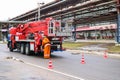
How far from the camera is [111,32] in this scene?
261 ft

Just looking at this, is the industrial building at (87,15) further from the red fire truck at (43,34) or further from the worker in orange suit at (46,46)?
the worker in orange suit at (46,46)

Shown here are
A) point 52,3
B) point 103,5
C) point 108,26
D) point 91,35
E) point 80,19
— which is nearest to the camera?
point 103,5

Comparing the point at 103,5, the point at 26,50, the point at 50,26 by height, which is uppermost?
the point at 103,5

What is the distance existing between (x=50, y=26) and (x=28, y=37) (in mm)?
4595

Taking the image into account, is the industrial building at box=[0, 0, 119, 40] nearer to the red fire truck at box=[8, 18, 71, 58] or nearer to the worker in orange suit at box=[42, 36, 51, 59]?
the red fire truck at box=[8, 18, 71, 58]

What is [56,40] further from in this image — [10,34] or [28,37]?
[10,34]

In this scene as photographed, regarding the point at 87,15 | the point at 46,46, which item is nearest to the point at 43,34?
the point at 46,46

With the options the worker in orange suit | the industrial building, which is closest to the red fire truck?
the worker in orange suit

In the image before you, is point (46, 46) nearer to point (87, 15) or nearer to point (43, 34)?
point (43, 34)

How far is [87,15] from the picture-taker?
211 feet

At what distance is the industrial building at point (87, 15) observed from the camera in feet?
181

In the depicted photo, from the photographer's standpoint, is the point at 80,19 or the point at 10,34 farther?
the point at 80,19

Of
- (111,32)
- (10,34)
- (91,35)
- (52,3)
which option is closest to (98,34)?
(91,35)

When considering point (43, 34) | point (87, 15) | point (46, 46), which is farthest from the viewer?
point (87, 15)
